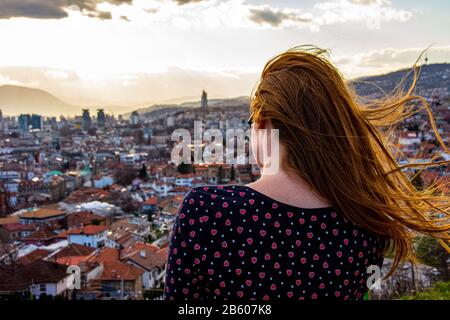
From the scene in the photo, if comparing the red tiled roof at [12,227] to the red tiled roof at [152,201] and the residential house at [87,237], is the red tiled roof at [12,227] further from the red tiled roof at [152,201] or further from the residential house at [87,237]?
the red tiled roof at [152,201]

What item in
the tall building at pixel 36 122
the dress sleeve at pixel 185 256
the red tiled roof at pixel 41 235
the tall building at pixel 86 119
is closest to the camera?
the dress sleeve at pixel 185 256

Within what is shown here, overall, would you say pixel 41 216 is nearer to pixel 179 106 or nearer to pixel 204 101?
pixel 204 101

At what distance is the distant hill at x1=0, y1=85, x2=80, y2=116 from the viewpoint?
136 ft

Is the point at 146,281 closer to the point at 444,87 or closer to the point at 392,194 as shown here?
the point at 392,194

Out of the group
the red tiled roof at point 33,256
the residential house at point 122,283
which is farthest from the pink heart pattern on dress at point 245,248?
the red tiled roof at point 33,256

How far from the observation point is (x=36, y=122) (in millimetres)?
49531

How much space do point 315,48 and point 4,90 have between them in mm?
42240

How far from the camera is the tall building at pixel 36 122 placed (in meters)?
48.9

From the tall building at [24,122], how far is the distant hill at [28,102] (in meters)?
0.48

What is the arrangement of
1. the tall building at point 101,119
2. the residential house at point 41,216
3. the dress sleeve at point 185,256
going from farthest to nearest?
1. the tall building at point 101,119
2. the residential house at point 41,216
3. the dress sleeve at point 185,256

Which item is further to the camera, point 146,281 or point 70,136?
point 70,136

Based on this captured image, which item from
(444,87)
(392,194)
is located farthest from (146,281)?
(444,87)

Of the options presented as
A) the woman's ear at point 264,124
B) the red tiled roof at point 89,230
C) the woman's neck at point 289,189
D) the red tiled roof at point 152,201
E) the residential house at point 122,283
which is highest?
the woman's ear at point 264,124
